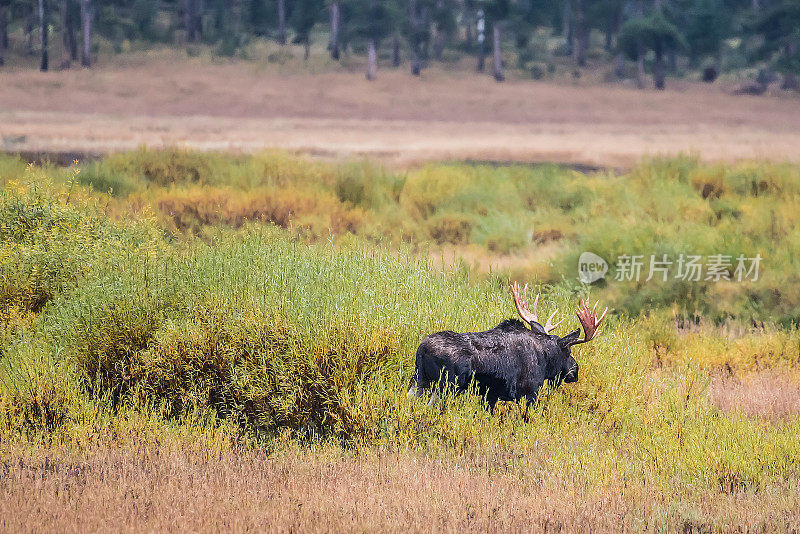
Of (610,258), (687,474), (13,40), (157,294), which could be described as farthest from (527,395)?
(13,40)

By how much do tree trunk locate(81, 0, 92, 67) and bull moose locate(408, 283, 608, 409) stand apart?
3775cm

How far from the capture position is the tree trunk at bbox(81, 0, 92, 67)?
40.3 meters

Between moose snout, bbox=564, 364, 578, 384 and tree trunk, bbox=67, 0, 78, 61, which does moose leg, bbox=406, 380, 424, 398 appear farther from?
tree trunk, bbox=67, 0, 78, 61

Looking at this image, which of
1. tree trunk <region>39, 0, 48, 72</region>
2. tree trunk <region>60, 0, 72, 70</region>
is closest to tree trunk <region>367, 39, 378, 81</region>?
tree trunk <region>60, 0, 72, 70</region>

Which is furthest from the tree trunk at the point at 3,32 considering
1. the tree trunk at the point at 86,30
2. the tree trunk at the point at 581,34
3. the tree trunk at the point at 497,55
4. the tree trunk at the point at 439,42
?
the tree trunk at the point at 581,34

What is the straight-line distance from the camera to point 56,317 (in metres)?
7.04

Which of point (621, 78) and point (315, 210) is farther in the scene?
point (621, 78)

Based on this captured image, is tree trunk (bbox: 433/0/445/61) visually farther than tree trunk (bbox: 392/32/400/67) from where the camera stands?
Yes

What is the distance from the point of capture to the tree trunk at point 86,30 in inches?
1586

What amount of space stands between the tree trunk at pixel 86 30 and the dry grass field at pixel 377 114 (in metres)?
0.74

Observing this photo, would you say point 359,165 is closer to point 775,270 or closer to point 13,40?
point 775,270

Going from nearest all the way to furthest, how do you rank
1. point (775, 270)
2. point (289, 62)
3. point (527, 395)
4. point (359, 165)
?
point (527, 395)
point (775, 270)
point (359, 165)
point (289, 62)

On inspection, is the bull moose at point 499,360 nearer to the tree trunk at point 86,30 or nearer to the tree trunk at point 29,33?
the tree trunk at point 86,30

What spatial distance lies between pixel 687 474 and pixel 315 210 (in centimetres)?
1152
